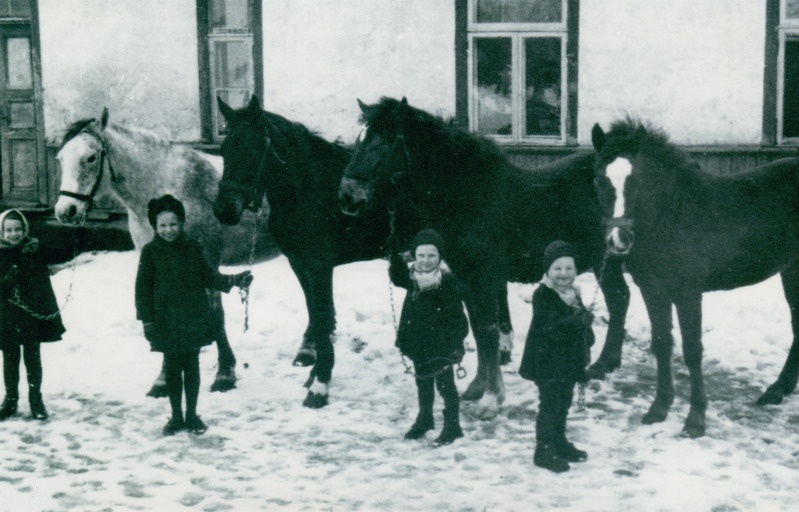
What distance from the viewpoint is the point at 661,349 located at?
5.53 metres

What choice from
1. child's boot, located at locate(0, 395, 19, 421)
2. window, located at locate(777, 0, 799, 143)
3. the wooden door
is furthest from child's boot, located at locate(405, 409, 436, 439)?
the wooden door

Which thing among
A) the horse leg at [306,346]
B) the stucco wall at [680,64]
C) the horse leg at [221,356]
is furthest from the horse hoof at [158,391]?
the stucco wall at [680,64]

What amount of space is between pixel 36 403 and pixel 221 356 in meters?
1.35

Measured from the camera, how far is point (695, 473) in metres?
4.67

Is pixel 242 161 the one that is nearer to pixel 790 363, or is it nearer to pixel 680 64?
pixel 790 363

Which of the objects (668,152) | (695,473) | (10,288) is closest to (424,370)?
(695,473)

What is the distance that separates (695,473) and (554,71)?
6.48m

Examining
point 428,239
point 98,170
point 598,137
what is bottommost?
point 428,239

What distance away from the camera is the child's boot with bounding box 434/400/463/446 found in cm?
520

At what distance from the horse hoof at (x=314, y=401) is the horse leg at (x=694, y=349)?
94.0 inches

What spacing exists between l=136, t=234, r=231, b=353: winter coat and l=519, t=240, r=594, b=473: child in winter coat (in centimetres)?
209

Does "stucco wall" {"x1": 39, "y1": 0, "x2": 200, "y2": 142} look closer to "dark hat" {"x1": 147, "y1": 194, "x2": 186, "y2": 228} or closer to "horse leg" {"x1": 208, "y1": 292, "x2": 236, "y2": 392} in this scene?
"horse leg" {"x1": 208, "y1": 292, "x2": 236, "y2": 392}

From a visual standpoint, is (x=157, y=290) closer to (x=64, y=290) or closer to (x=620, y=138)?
(x=620, y=138)

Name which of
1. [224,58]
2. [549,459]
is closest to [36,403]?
[549,459]
